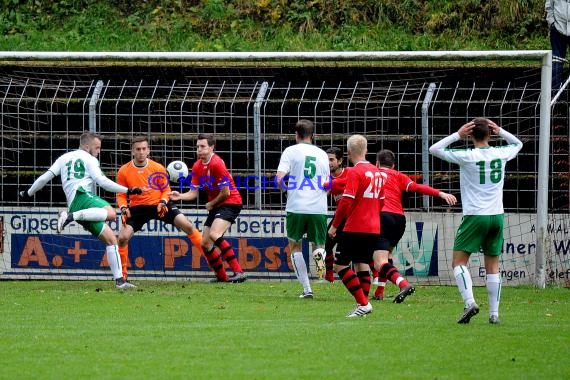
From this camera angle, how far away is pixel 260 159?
16.8 metres

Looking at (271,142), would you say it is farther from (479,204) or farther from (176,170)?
(479,204)

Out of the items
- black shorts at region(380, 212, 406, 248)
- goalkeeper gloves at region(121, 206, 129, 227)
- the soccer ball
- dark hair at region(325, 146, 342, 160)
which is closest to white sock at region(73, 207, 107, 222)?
goalkeeper gloves at region(121, 206, 129, 227)

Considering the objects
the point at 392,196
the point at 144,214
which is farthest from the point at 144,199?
the point at 392,196

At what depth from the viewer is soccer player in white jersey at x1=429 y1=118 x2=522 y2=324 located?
10641mm

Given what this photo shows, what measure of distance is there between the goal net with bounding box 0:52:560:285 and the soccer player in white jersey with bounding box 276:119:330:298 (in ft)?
7.07

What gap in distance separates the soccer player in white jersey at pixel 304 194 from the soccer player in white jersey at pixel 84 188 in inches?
78.4

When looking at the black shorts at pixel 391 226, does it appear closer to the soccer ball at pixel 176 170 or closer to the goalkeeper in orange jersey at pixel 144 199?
the goalkeeper in orange jersey at pixel 144 199

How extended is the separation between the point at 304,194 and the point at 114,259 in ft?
8.53

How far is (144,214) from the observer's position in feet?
51.0

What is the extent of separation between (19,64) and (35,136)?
220cm

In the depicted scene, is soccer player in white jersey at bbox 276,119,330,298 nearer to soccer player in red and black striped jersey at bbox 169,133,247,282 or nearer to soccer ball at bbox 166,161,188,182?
soccer player in red and black striped jersey at bbox 169,133,247,282

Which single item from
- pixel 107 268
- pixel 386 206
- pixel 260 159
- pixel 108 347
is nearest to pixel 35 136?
pixel 107 268

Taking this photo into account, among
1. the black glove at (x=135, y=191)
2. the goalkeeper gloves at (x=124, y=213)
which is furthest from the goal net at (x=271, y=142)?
the black glove at (x=135, y=191)

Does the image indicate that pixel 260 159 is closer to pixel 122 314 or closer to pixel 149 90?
pixel 149 90
